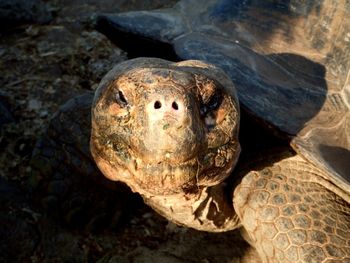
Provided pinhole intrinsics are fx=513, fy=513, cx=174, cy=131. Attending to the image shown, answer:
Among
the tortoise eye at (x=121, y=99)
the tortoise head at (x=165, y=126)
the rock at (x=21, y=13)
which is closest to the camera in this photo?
the tortoise head at (x=165, y=126)

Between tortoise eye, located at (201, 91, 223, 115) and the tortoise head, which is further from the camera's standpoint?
tortoise eye, located at (201, 91, 223, 115)

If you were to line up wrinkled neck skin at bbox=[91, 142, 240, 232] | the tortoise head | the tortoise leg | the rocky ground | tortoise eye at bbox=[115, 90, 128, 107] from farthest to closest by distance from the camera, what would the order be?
the rocky ground < wrinkled neck skin at bbox=[91, 142, 240, 232] < the tortoise leg < tortoise eye at bbox=[115, 90, 128, 107] < the tortoise head

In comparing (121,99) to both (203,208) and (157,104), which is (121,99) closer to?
(157,104)

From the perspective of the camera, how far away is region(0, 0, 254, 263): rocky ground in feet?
9.03

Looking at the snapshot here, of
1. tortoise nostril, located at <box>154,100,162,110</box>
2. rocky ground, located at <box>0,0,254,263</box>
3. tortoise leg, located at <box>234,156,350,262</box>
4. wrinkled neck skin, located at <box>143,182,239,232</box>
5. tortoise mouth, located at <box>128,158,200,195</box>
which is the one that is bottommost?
rocky ground, located at <box>0,0,254,263</box>

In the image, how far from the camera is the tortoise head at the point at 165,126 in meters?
1.78

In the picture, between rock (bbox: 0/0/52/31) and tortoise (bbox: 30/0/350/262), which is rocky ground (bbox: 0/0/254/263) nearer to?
rock (bbox: 0/0/52/31)

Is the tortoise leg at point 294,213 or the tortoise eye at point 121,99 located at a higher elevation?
the tortoise eye at point 121,99

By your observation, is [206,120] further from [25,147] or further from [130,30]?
[25,147]

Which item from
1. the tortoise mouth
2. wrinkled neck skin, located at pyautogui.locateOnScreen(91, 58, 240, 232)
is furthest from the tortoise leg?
the tortoise mouth

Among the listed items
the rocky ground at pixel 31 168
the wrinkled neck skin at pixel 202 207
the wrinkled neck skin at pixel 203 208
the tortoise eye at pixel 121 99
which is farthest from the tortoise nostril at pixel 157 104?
the rocky ground at pixel 31 168

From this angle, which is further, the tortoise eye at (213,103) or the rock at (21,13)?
the rock at (21,13)

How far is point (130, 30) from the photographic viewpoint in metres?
2.85

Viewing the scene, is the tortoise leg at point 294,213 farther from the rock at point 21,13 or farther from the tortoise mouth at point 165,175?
the rock at point 21,13
